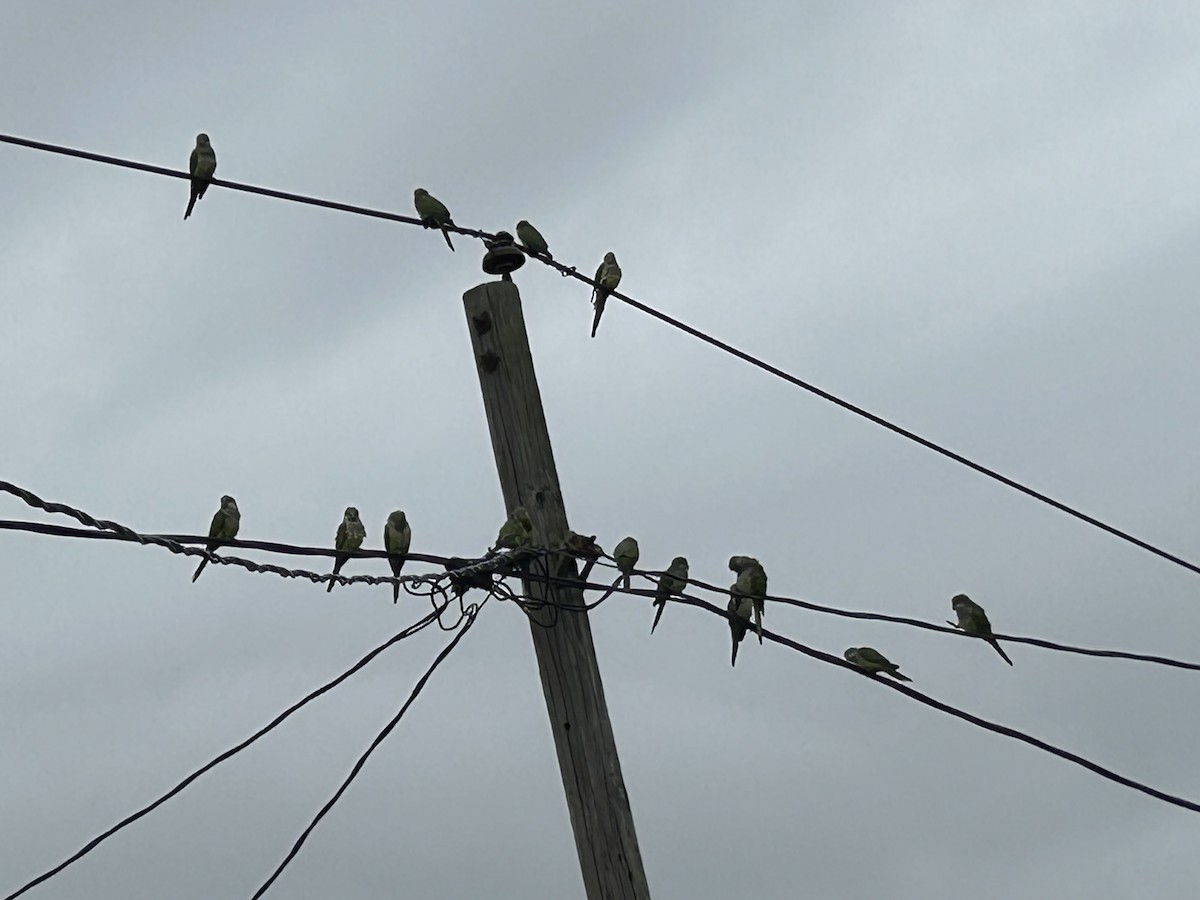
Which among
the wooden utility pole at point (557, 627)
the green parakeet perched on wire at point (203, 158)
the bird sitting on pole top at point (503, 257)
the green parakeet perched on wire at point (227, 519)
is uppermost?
the green parakeet perched on wire at point (203, 158)

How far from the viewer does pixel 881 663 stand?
8.62m

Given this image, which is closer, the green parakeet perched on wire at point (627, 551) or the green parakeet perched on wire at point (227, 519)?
the green parakeet perched on wire at point (627, 551)

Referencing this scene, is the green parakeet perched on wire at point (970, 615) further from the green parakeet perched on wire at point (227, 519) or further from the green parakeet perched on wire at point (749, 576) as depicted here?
the green parakeet perched on wire at point (227, 519)

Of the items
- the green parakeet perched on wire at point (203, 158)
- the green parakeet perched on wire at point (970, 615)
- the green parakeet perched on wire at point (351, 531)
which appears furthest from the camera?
the green parakeet perched on wire at point (203, 158)

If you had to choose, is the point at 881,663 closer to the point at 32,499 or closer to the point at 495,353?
the point at 495,353

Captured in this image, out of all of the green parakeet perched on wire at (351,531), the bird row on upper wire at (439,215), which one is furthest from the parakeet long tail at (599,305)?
the green parakeet perched on wire at (351,531)

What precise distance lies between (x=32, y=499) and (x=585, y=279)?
377 centimetres

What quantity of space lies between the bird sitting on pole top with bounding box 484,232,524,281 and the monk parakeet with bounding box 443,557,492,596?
1.46 m

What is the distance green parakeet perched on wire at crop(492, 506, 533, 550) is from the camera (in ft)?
22.1

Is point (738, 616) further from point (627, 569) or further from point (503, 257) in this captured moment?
point (503, 257)

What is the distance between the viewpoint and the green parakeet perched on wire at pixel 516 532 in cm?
673

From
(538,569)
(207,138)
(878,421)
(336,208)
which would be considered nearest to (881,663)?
(878,421)

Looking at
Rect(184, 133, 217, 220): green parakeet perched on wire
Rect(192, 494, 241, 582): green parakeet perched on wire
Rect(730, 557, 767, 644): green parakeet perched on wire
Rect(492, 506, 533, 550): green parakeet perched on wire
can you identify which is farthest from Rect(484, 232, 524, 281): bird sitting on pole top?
Rect(184, 133, 217, 220): green parakeet perched on wire

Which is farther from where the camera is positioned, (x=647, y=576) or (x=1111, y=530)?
(x=1111, y=530)
